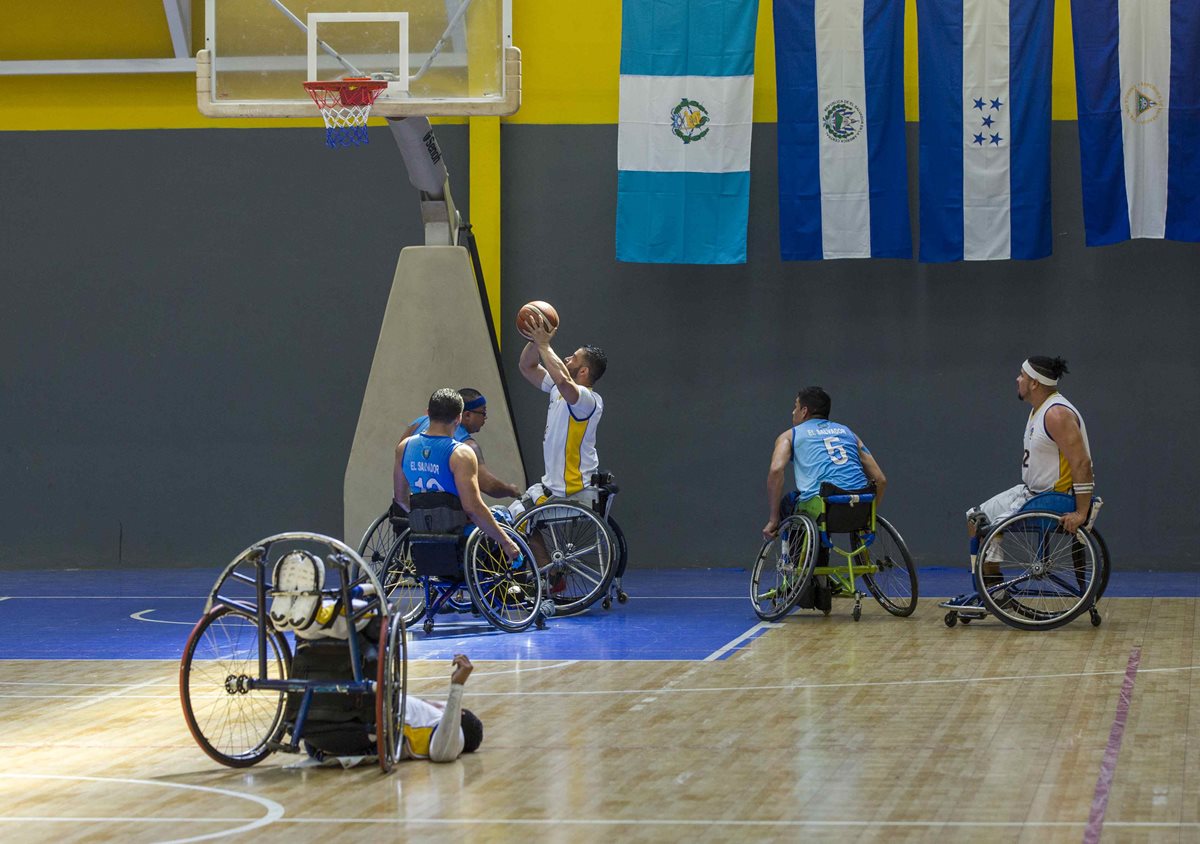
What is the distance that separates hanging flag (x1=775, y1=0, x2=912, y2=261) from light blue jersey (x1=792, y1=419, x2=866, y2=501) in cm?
239

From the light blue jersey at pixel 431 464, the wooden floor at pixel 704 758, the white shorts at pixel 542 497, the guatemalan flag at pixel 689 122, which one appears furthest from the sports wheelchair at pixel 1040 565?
the guatemalan flag at pixel 689 122

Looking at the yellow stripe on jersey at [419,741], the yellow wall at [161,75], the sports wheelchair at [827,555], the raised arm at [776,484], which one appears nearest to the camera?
the yellow stripe on jersey at [419,741]

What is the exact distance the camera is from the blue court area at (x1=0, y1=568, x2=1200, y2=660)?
7.60 metres

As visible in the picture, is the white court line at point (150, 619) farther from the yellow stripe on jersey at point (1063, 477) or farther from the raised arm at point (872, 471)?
the yellow stripe on jersey at point (1063, 477)

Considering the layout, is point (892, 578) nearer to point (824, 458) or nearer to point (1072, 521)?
point (824, 458)

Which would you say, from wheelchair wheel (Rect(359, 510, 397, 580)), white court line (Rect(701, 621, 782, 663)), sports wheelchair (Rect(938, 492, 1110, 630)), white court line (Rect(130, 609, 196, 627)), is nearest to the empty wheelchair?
wheelchair wheel (Rect(359, 510, 397, 580))

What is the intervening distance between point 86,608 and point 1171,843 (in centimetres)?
709

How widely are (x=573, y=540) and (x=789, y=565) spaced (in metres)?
1.46

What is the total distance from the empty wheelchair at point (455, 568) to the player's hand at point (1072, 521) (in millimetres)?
2592

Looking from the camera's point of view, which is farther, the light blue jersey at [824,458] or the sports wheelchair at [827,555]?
the light blue jersey at [824,458]

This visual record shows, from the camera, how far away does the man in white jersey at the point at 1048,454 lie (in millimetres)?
7691

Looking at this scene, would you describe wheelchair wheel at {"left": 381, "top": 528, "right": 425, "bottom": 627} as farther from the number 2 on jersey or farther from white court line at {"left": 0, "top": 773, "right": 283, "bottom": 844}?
white court line at {"left": 0, "top": 773, "right": 283, "bottom": 844}

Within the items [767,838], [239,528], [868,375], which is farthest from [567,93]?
[767,838]

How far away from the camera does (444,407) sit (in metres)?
7.84
